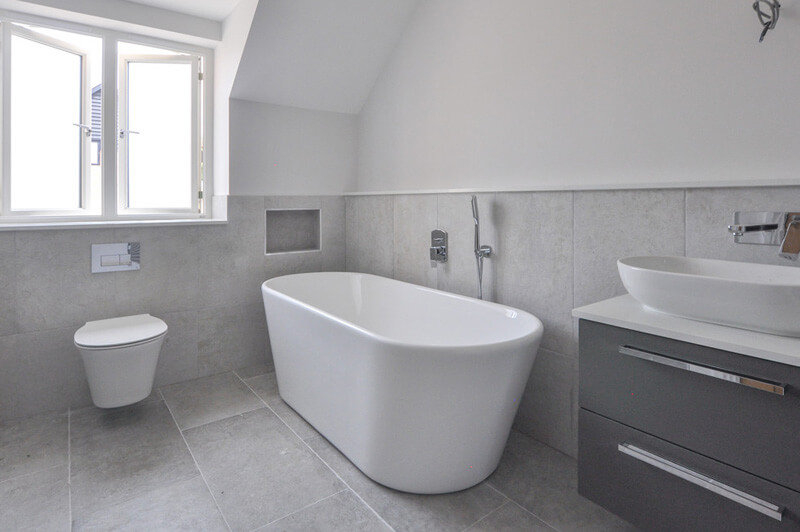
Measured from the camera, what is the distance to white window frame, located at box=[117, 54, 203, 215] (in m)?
3.10

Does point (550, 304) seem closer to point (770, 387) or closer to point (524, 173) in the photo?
point (524, 173)

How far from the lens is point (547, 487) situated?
6.63 ft

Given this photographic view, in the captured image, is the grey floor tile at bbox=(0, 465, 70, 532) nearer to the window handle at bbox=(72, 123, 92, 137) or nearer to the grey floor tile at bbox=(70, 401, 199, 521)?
the grey floor tile at bbox=(70, 401, 199, 521)

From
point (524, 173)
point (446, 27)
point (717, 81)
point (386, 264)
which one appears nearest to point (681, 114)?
point (717, 81)

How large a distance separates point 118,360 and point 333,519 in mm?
1387

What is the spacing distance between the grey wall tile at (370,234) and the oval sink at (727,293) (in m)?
1.89

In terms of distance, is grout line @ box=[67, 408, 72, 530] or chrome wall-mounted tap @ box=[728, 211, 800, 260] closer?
chrome wall-mounted tap @ box=[728, 211, 800, 260]

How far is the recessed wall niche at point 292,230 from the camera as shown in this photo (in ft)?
11.7

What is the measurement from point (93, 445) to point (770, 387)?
8.80ft

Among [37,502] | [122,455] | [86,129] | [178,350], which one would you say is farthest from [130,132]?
[37,502]

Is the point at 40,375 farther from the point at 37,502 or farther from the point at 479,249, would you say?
the point at 479,249

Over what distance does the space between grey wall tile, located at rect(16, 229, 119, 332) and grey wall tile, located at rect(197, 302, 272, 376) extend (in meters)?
0.58

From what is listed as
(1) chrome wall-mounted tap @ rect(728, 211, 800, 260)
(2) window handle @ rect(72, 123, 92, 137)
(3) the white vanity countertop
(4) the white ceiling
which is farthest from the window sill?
(1) chrome wall-mounted tap @ rect(728, 211, 800, 260)

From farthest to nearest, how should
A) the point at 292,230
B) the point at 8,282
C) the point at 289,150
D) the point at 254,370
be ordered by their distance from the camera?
the point at 292,230 < the point at 289,150 < the point at 254,370 < the point at 8,282
